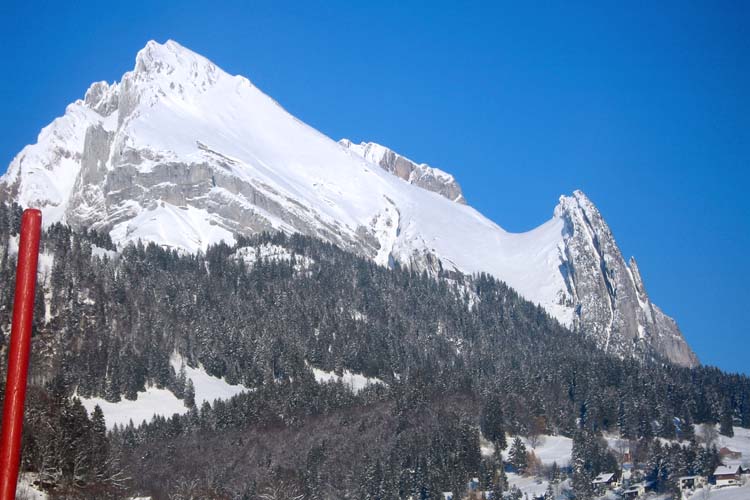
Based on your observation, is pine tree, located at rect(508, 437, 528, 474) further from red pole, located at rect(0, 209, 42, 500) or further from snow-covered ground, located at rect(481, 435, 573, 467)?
red pole, located at rect(0, 209, 42, 500)

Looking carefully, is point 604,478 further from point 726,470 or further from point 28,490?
point 28,490

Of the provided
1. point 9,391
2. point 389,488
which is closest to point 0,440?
point 9,391

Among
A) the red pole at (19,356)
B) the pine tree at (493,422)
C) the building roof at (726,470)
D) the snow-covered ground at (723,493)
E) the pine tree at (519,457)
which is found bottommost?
the snow-covered ground at (723,493)

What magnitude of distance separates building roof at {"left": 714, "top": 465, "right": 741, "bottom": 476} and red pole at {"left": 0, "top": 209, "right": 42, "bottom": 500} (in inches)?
6283

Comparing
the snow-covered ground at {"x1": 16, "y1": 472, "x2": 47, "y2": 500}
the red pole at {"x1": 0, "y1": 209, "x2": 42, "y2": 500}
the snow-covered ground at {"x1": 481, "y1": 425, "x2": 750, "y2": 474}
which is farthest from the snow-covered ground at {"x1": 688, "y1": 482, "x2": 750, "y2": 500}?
the red pole at {"x1": 0, "y1": 209, "x2": 42, "y2": 500}

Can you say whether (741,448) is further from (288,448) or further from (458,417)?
(288,448)

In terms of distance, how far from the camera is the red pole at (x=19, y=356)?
500 inches

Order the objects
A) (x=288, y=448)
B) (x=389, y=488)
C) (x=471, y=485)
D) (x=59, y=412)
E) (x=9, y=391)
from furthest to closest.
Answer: (x=288, y=448)
(x=471, y=485)
(x=389, y=488)
(x=59, y=412)
(x=9, y=391)

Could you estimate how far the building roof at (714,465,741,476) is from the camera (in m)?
159

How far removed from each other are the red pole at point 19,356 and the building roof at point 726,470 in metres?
160

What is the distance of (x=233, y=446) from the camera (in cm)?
18012

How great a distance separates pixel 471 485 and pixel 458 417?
26993 millimetres

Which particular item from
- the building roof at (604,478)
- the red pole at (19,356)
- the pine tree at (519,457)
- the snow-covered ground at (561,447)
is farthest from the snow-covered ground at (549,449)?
the red pole at (19,356)

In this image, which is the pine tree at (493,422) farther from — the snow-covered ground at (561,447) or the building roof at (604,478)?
the building roof at (604,478)
